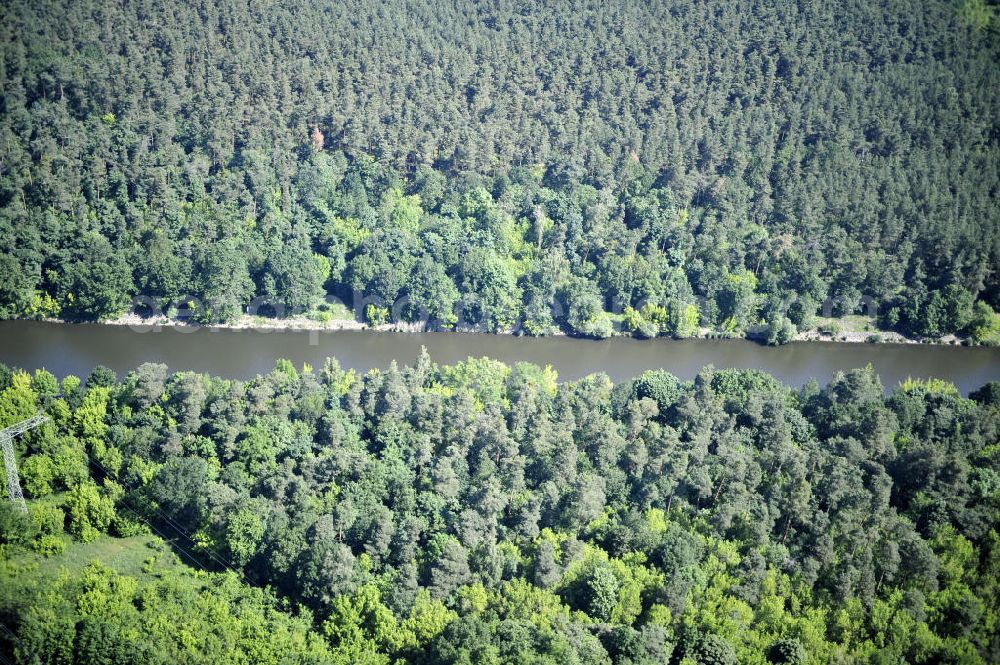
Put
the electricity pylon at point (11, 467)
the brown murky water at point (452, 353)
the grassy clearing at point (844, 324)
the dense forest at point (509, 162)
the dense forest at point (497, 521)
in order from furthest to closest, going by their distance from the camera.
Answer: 1. the grassy clearing at point (844, 324)
2. the dense forest at point (509, 162)
3. the brown murky water at point (452, 353)
4. the electricity pylon at point (11, 467)
5. the dense forest at point (497, 521)

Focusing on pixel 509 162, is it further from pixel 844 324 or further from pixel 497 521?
pixel 497 521

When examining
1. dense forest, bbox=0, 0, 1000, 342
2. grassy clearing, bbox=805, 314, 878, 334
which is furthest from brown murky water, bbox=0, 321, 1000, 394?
dense forest, bbox=0, 0, 1000, 342

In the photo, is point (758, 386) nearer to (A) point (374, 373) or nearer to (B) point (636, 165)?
(A) point (374, 373)

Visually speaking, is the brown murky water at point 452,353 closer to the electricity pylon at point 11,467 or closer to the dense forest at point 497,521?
the dense forest at point 497,521

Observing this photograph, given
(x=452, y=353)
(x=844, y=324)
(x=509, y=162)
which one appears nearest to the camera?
(x=452, y=353)

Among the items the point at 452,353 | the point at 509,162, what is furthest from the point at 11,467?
the point at 509,162

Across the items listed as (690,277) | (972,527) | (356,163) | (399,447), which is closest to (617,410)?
(399,447)

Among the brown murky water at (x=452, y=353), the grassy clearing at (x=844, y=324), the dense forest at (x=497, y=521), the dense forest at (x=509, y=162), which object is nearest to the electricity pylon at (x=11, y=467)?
the dense forest at (x=497, y=521)
